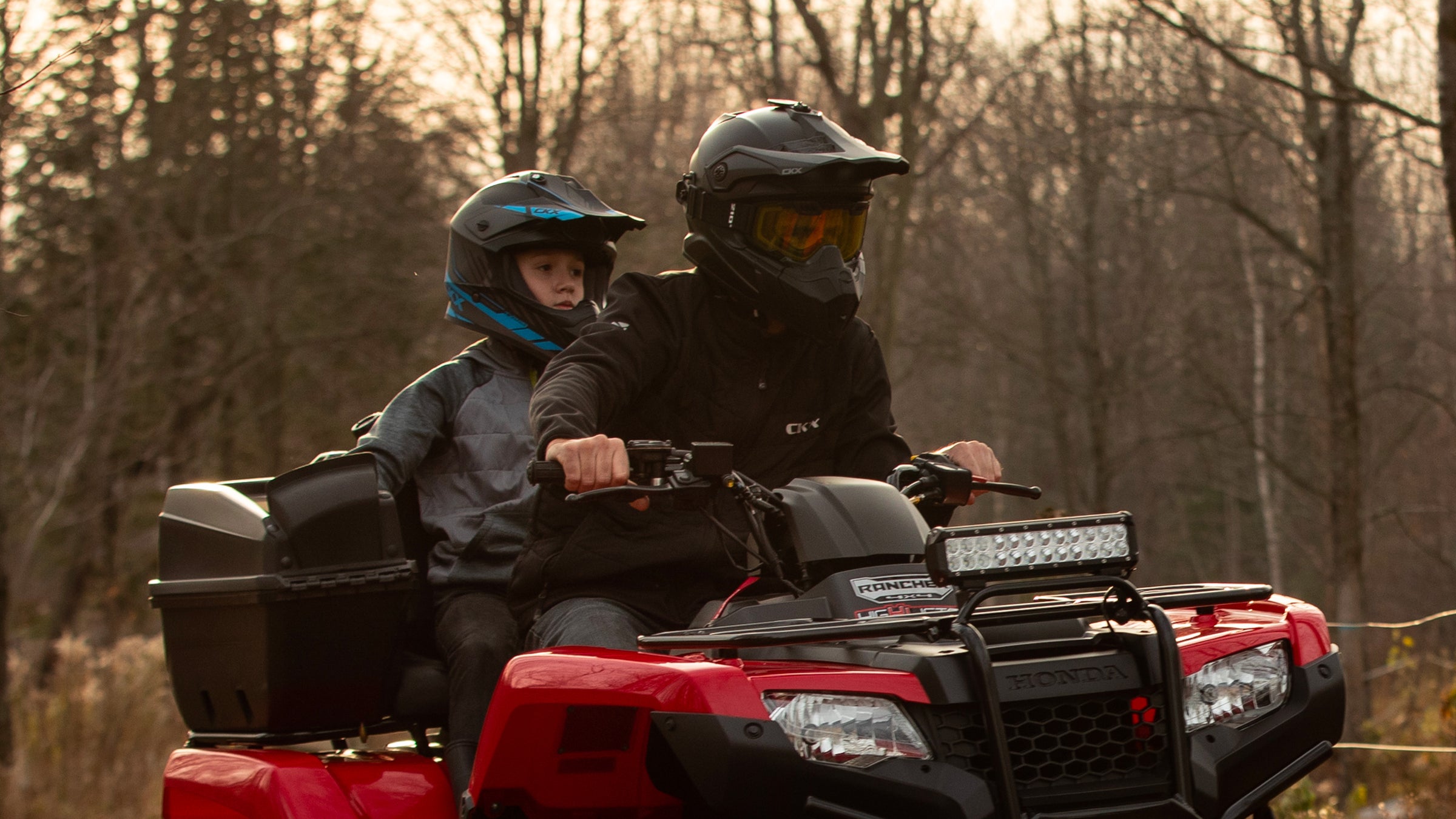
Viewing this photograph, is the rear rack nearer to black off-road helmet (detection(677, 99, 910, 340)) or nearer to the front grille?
the front grille

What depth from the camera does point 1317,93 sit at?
7496mm

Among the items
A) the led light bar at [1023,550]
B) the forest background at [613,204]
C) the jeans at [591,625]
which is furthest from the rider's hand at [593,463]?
the forest background at [613,204]

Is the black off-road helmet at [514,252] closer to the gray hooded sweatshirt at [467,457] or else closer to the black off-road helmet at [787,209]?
the gray hooded sweatshirt at [467,457]

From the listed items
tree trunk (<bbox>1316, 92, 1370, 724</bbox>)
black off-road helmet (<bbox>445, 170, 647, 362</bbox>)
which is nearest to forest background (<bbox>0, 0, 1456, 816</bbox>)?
tree trunk (<bbox>1316, 92, 1370, 724</bbox>)

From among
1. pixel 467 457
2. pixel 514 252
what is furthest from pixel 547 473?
pixel 514 252

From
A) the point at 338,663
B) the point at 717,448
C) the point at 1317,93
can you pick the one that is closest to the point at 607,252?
the point at 338,663

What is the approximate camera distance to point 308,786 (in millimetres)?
3533

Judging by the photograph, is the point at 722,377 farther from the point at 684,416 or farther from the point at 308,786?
the point at 308,786

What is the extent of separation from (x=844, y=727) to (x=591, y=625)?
105 cm

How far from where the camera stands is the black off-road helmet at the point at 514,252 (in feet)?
16.2

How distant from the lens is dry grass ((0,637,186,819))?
8297 mm

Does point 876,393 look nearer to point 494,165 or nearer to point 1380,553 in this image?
point 494,165

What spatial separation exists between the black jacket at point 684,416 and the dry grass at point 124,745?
4.27 meters

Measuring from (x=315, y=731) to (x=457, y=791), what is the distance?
1.46 ft
